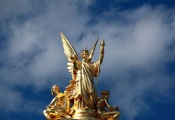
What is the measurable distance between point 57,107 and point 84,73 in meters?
1.87

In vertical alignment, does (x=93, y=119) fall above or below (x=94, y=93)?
below

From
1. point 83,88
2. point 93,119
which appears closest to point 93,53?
point 83,88

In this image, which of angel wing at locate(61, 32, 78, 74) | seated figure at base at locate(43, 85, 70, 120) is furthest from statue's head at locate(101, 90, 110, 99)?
angel wing at locate(61, 32, 78, 74)

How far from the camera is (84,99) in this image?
57.1ft

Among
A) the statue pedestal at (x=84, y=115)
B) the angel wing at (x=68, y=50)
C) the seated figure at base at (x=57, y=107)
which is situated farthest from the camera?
the angel wing at (x=68, y=50)

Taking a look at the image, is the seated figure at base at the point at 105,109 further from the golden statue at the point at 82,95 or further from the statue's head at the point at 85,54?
the statue's head at the point at 85,54

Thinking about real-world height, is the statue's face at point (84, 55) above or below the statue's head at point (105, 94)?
above

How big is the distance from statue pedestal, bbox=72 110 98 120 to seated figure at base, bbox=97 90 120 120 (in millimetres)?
441

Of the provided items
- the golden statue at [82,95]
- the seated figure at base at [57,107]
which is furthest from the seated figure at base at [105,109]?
the seated figure at base at [57,107]

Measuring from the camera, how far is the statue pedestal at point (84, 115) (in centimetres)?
1678

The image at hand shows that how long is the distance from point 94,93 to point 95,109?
25.6 inches

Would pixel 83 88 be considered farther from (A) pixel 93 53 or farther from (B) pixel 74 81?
(A) pixel 93 53

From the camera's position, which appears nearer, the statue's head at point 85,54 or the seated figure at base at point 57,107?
the seated figure at base at point 57,107

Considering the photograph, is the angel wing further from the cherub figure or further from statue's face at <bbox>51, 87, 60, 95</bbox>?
statue's face at <bbox>51, 87, 60, 95</bbox>
